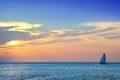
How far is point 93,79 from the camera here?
8825 centimetres

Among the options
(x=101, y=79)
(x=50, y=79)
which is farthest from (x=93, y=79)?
(x=50, y=79)

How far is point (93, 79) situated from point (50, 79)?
12.8 m

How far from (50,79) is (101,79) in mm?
15183

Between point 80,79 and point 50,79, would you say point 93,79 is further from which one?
point 50,79

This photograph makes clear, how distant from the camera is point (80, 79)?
87438 millimetres

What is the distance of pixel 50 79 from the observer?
88375 mm

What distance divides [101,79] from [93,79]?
7.84ft

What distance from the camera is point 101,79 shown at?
290ft

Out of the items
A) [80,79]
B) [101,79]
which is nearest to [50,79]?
[80,79]

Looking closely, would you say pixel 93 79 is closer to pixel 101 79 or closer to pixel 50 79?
pixel 101 79

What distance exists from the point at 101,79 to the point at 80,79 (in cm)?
637

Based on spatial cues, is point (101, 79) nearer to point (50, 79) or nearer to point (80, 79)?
point (80, 79)

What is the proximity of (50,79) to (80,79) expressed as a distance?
8922 mm
